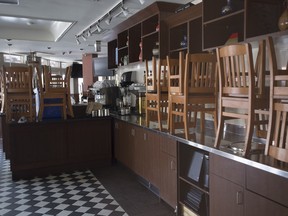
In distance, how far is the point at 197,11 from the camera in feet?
11.5

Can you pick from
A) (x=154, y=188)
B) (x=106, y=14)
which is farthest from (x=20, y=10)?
(x=154, y=188)

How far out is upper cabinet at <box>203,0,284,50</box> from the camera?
2.66 m

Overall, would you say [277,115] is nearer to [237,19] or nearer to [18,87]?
[237,19]

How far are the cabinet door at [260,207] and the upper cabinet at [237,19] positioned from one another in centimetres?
151

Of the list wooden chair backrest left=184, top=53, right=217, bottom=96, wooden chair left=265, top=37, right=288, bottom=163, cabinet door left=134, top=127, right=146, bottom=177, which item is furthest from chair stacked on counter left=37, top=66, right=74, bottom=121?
wooden chair left=265, top=37, right=288, bottom=163

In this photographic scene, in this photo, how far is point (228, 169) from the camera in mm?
2043

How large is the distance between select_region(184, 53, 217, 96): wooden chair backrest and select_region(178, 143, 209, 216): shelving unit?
1.89 feet

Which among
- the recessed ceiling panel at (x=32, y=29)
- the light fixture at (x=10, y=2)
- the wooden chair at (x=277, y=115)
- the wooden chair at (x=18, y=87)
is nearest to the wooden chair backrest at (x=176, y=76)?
the wooden chair at (x=277, y=115)

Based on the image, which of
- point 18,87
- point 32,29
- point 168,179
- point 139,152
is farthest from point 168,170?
point 32,29

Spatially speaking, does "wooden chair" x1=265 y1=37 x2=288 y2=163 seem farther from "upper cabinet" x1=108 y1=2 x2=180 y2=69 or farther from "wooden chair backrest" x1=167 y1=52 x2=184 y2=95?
"upper cabinet" x1=108 y1=2 x2=180 y2=69

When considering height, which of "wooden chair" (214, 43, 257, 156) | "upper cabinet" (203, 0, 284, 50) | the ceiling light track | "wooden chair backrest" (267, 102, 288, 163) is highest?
the ceiling light track

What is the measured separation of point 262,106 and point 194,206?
3.73ft

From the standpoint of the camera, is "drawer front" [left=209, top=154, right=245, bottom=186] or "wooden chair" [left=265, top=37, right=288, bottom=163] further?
"drawer front" [left=209, top=154, right=245, bottom=186]

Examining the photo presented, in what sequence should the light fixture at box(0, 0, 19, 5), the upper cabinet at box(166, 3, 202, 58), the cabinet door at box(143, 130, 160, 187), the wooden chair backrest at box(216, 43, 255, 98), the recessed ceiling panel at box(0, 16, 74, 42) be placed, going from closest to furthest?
the wooden chair backrest at box(216, 43, 255, 98), the cabinet door at box(143, 130, 160, 187), the upper cabinet at box(166, 3, 202, 58), the light fixture at box(0, 0, 19, 5), the recessed ceiling panel at box(0, 16, 74, 42)
